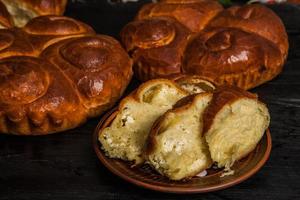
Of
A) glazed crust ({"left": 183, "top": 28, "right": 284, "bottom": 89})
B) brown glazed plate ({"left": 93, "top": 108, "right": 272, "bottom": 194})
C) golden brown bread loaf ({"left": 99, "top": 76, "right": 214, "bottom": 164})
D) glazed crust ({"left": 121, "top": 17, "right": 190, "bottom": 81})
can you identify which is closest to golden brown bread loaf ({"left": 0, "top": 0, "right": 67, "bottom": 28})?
glazed crust ({"left": 121, "top": 17, "right": 190, "bottom": 81})

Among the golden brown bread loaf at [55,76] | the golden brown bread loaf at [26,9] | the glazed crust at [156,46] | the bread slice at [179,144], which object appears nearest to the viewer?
the bread slice at [179,144]

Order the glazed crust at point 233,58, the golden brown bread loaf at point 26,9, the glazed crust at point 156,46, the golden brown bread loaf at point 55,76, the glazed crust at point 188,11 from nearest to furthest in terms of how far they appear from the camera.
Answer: the golden brown bread loaf at point 55,76 → the glazed crust at point 233,58 → the glazed crust at point 156,46 → the glazed crust at point 188,11 → the golden brown bread loaf at point 26,9

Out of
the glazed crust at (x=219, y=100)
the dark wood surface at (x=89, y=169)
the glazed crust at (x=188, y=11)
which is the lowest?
the dark wood surface at (x=89, y=169)

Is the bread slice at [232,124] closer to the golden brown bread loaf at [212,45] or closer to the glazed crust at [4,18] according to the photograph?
the golden brown bread loaf at [212,45]

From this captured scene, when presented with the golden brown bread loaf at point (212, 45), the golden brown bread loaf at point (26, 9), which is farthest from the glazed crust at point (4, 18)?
the golden brown bread loaf at point (212, 45)

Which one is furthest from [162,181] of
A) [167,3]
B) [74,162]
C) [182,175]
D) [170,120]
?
[167,3]

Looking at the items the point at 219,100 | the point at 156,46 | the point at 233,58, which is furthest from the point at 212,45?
the point at 219,100

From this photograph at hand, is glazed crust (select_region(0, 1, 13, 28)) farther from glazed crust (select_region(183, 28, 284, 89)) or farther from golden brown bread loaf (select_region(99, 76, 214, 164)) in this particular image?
golden brown bread loaf (select_region(99, 76, 214, 164))

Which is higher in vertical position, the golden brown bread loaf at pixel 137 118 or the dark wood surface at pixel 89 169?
the golden brown bread loaf at pixel 137 118
